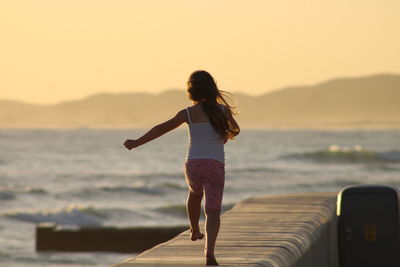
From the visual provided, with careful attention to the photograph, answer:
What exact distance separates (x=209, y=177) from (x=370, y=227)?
314 centimetres

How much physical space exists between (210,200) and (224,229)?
233 cm

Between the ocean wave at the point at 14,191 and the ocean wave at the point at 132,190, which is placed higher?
the ocean wave at the point at 14,191

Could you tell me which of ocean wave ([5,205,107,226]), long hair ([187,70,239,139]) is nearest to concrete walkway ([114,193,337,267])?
long hair ([187,70,239,139])

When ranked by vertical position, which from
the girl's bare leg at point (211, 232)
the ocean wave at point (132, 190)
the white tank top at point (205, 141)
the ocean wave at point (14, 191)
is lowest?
the ocean wave at point (132, 190)

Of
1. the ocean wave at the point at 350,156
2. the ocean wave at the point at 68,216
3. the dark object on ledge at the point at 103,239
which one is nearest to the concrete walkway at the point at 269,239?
the dark object on ledge at the point at 103,239

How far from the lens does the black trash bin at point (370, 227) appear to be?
9969 mm

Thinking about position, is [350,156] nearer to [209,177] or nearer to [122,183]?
[122,183]

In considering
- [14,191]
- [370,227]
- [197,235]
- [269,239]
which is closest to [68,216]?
[14,191]

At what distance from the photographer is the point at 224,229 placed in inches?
379

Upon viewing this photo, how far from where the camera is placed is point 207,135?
7.32 m

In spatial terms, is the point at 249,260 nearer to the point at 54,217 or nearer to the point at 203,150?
the point at 203,150

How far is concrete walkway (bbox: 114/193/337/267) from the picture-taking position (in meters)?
7.57

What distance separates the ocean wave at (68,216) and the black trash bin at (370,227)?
72.1ft

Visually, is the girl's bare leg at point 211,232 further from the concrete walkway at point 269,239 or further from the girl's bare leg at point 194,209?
the girl's bare leg at point 194,209
